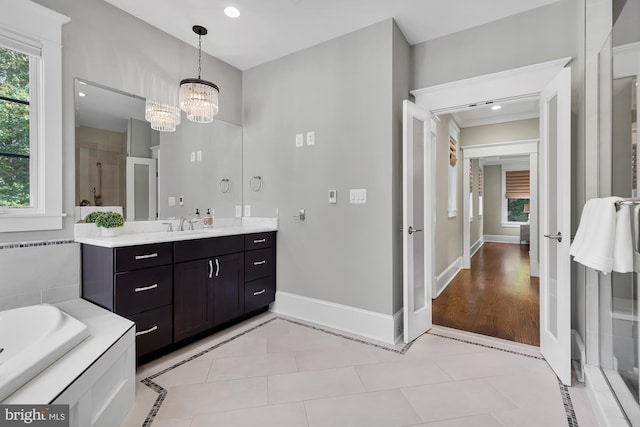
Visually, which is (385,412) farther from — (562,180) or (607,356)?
(562,180)

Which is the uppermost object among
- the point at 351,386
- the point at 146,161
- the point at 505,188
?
the point at 505,188

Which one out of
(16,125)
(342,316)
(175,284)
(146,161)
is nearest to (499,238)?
(342,316)

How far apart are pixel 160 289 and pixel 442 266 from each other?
344cm

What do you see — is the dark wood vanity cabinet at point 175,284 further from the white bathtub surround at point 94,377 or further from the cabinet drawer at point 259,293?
the white bathtub surround at point 94,377

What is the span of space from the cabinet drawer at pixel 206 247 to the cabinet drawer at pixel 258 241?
8cm

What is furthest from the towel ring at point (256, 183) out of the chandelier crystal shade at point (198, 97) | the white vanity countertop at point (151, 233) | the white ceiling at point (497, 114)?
the white ceiling at point (497, 114)

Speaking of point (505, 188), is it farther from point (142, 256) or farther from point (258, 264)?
point (142, 256)

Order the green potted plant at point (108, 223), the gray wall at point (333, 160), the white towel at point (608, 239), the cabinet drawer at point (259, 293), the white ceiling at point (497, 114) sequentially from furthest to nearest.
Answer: the white ceiling at point (497, 114), the cabinet drawer at point (259, 293), the gray wall at point (333, 160), the green potted plant at point (108, 223), the white towel at point (608, 239)

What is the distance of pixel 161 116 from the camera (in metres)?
2.69

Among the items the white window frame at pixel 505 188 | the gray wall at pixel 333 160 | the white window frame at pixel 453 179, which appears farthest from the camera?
the white window frame at pixel 505 188

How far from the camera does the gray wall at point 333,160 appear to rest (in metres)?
2.54

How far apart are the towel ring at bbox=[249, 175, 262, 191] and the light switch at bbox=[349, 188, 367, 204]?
1.12 meters

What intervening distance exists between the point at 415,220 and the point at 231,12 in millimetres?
2268

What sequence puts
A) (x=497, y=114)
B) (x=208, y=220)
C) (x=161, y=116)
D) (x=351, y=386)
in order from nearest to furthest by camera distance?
(x=351, y=386) → (x=161, y=116) → (x=208, y=220) → (x=497, y=114)
